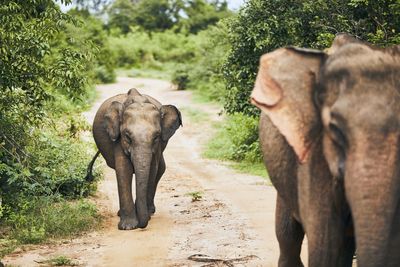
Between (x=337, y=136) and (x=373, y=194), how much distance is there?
0.45 metres

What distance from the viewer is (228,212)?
1077cm

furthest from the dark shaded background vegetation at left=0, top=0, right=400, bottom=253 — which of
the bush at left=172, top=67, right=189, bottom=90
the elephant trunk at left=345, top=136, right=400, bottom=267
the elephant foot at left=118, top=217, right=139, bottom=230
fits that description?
the bush at left=172, top=67, right=189, bottom=90

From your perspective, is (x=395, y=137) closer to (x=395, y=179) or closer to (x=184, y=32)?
(x=395, y=179)

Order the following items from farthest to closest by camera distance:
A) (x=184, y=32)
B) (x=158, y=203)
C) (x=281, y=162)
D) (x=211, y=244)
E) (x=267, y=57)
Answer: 1. (x=184, y=32)
2. (x=158, y=203)
3. (x=211, y=244)
4. (x=281, y=162)
5. (x=267, y=57)

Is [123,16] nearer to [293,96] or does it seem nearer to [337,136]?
[293,96]

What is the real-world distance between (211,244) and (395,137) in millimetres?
4762

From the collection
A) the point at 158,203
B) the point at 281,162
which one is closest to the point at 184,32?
the point at 158,203

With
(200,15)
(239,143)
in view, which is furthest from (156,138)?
(200,15)

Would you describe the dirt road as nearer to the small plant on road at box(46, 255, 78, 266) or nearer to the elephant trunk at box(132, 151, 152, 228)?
the small plant on road at box(46, 255, 78, 266)

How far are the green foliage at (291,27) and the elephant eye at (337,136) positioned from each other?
513 centimetres

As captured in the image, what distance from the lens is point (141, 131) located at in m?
9.78

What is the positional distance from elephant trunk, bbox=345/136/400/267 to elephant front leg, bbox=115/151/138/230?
582cm

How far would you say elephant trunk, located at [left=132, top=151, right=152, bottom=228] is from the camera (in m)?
9.58

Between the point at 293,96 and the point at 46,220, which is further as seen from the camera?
the point at 46,220
